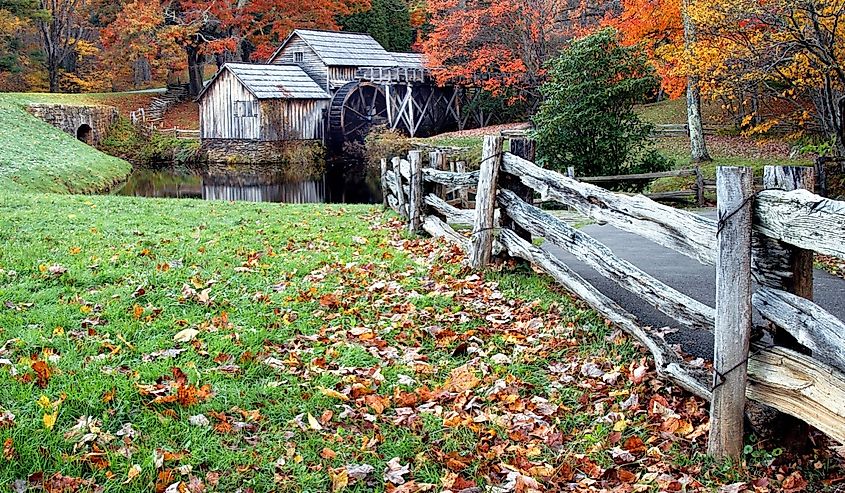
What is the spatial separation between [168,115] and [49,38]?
26.0ft

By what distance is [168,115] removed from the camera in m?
45.8

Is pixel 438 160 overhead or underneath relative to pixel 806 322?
overhead

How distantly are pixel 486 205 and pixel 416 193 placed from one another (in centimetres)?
250

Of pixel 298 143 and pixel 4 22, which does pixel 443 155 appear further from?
pixel 4 22

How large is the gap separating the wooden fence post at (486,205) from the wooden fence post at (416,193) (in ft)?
7.49

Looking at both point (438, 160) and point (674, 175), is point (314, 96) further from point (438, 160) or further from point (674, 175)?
point (438, 160)

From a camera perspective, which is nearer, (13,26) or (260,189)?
(260,189)

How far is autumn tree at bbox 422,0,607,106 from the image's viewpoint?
34312 millimetres

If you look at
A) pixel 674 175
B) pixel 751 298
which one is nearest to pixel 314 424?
pixel 751 298

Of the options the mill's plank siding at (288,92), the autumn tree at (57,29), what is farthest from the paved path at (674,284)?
the autumn tree at (57,29)

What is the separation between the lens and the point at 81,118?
117ft

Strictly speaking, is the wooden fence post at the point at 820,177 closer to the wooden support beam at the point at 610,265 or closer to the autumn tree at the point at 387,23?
the wooden support beam at the point at 610,265

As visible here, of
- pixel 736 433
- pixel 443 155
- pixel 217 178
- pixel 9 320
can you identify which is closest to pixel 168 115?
pixel 217 178

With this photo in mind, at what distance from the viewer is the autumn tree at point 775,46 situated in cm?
1549
